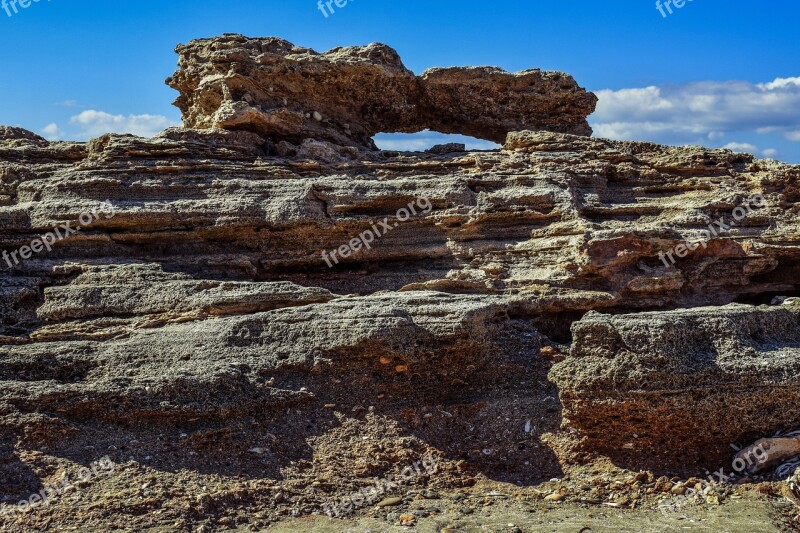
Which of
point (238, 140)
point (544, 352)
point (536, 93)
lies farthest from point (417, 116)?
point (544, 352)

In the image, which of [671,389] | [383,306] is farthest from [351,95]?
[671,389]

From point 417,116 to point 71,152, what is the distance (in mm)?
8166

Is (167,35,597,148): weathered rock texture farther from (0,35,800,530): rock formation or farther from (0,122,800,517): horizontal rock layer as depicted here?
(0,122,800,517): horizontal rock layer

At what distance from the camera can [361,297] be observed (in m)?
12.6

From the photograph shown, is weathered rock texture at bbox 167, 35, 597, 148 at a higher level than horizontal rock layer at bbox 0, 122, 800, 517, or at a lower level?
higher

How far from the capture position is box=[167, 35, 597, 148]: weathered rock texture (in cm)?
1652

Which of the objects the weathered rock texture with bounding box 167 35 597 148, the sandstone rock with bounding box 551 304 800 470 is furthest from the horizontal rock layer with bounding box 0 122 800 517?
the weathered rock texture with bounding box 167 35 597 148

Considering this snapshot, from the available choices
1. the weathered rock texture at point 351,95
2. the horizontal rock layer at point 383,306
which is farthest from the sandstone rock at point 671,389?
the weathered rock texture at point 351,95

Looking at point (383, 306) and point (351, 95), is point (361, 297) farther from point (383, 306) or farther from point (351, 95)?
point (351, 95)

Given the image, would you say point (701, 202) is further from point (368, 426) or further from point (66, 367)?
point (66, 367)

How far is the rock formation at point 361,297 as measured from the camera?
1047cm

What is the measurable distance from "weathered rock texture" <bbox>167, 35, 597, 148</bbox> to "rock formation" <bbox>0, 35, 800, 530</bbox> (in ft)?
0.21

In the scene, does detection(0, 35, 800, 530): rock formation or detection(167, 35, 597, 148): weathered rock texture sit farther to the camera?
detection(167, 35, 597, 148): weathered rock texture

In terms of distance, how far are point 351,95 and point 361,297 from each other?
6.78 m
